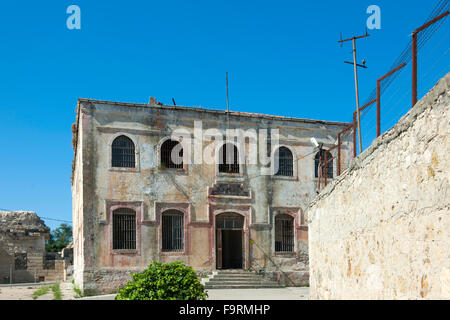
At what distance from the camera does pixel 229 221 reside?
22219mm

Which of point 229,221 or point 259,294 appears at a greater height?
point 229,221

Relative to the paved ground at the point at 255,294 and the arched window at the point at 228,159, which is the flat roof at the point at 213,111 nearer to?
the arched window at the point at 228,159

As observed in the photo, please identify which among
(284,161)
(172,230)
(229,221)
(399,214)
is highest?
(284,161)

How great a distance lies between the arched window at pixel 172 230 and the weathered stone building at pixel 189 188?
4 centimetres

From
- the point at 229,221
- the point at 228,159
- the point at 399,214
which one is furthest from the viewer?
the point at 228,159

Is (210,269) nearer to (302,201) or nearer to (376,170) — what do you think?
(302,201)

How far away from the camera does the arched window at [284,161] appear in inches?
902

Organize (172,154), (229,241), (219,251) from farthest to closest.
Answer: (229,241) < (219,251) < (172,154)

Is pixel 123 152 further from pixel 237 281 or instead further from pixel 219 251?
pixel 237 281

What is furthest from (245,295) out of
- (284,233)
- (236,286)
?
(284,233)

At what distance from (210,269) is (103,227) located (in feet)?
15.7

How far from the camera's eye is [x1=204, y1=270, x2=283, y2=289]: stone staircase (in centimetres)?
2048

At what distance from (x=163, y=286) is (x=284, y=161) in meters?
13.8

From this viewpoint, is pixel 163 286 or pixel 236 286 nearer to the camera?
pixel 163 286
